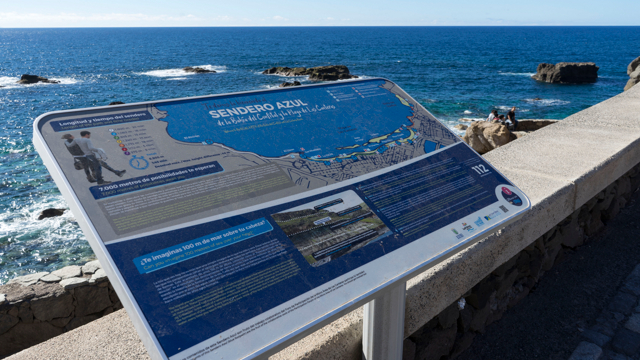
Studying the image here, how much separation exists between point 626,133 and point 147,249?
416 cm

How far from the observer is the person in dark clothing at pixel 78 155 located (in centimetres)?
120

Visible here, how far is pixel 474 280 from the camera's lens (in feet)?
7.36

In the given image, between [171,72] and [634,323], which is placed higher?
[634,323]

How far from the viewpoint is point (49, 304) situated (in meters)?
4.82

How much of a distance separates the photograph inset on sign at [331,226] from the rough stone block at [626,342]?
1.95m

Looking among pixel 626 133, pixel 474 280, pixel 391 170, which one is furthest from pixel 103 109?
pixel 626 133

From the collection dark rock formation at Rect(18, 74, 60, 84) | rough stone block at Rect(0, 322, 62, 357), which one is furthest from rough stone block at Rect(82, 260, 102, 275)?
dark rock formation at Rect(18, 74, 60, 84)

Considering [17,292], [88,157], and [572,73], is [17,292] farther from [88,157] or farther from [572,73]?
[572,73]

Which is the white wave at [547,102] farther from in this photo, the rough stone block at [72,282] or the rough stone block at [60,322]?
the rough stone block at [60,322]

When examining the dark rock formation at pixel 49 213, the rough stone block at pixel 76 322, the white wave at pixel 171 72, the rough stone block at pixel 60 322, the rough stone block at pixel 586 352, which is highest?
the rough stone block at pixel 586 352

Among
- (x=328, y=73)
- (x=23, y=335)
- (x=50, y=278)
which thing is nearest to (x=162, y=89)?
(x=328, y=73)

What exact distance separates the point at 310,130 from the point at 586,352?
205 centimetres

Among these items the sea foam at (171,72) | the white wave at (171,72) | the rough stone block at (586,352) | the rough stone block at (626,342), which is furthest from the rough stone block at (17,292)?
the white wave at (171,72)

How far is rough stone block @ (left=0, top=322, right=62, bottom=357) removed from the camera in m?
4.60
